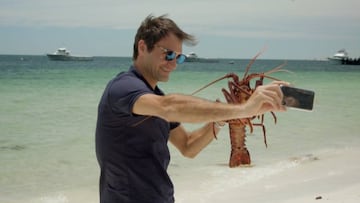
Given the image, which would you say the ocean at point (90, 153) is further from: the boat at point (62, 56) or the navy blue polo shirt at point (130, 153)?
the boat at point (62, 56)

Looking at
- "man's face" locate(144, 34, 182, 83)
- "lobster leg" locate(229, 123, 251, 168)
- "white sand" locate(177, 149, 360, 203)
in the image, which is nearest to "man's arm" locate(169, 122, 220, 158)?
"lobster leg" locate(229, 123, 251, 168)

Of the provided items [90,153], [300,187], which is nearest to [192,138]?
[300,187]

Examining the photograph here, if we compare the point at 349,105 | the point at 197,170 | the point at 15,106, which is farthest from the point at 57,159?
the point at 349,105

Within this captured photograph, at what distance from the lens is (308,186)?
21.7ft

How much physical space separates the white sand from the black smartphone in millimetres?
3813

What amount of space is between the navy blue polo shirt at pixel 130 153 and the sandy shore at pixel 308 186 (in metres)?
3.44

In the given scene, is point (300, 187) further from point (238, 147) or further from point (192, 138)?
point (192, 138)

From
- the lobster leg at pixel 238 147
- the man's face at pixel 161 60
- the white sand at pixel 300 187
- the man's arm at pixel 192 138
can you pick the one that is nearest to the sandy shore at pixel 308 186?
the white sand at pixel 300 187

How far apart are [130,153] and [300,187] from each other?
4682mm

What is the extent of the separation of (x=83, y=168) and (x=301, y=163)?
3587mm

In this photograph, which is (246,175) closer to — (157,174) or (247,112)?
(157,174)

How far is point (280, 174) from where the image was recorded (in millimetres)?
7688

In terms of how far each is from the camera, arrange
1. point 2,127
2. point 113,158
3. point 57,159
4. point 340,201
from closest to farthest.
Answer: point 113,158
point 340,201
point 57,159
point 2,127

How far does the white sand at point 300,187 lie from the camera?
5.84 metres
